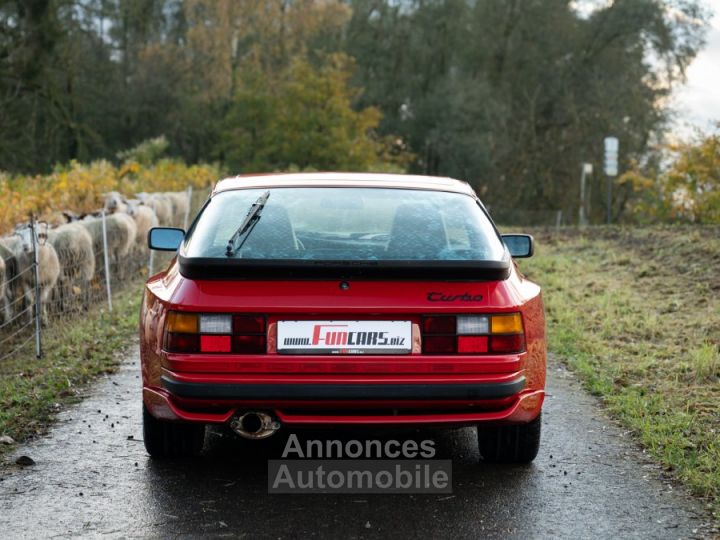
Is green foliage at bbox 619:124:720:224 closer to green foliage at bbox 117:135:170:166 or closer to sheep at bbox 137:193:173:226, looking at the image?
sheep at bbox 137:193:173:226

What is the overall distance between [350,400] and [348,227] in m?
1.10

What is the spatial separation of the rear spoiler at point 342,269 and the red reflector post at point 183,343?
0.97 ft

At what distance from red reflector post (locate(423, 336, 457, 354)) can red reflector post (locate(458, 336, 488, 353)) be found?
41 mm

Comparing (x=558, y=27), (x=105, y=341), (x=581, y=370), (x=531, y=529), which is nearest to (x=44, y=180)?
(x=105, y=341)

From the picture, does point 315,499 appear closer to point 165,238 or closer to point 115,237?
point 165,238

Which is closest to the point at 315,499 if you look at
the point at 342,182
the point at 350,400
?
the point at 350,400

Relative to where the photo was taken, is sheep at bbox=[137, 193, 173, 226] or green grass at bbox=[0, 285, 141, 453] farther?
sheep at bbox=[137, 193, 173, 226]

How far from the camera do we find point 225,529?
14.5ft

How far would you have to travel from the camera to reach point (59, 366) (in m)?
8.49

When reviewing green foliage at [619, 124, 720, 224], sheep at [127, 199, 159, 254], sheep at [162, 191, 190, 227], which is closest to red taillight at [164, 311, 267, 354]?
sheep at [127, 199, 159, 254]

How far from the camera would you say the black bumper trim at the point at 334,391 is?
181 inches

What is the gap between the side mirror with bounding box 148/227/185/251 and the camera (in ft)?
20.2

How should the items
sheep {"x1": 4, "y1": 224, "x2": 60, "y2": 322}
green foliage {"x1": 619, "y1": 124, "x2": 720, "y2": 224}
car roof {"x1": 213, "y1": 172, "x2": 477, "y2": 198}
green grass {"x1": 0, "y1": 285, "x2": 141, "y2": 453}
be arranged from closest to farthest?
car roof {"x1": 213, "y1": 172, "x2": 477, "y2": 198} → green grass {"x1": 0, "y1": 285, "x2": 141, "y2": 453} → sheep {"x1": 4, "y1": 224, "x2": 60, "y2": 322} → green foliage {"x1": 619, "y1": 124, "x2": 720, "y2": 224}
